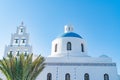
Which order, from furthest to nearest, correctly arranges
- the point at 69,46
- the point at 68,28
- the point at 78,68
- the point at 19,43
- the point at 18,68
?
the point at 68,28 → the point at 19,43 → the point at 69,46 → the point at 78,68 → the point at 18,68

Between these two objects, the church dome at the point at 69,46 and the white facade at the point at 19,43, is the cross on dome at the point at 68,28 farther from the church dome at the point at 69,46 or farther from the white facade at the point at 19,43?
the white facade at the point at 19,43

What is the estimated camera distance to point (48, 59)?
2259 centimetres

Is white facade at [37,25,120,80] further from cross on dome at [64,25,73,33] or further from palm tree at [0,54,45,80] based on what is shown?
palm tree at [0,54,45,80]

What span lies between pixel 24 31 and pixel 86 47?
340 inches

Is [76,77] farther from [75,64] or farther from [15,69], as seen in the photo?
[15,69]

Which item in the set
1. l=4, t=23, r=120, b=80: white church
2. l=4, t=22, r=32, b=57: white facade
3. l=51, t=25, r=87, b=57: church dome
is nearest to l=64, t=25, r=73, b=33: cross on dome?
l=51, t=25, r=87, b=57: church dome

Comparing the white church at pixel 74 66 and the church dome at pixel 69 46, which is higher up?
the church dome at pixel 69 46

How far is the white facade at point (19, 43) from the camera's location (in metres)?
24.8

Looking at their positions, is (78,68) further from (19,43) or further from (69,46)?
(19,43)

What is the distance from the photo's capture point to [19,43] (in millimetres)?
25406

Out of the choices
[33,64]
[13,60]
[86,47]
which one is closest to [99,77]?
[86,47]

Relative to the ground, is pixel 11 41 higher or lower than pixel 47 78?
higher

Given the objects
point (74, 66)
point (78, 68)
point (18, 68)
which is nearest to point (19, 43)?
point (74, 66)

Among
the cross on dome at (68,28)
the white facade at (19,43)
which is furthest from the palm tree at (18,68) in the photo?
the cross on dome at (68,28)
